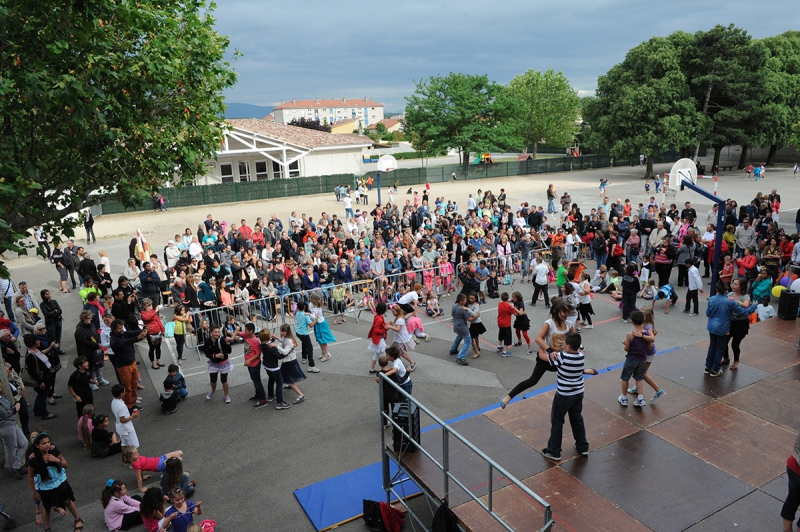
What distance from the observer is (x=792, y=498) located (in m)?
5.52

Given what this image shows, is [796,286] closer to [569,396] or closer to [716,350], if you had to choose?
[716,350]

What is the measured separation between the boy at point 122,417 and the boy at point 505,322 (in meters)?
7.44

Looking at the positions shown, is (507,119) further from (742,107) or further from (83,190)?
(83,190)

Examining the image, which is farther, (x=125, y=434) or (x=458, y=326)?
(x=458, y=326)

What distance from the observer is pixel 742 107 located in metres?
42.2

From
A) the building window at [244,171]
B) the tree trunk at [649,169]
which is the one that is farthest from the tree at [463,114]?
the building window at [244,171]

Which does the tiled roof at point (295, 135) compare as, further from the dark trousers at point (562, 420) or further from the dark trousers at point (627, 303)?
the dark trousers at point (562, 420)

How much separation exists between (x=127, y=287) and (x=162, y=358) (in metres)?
1.92

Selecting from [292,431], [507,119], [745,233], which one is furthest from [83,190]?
[507,119]

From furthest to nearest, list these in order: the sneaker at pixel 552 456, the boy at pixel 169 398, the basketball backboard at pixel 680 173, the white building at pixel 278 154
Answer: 1. the white building at pixel 278 154
2. the basketball backboard at pixel 680 173
3. the boy at pixel 169 398
4. the sneaker at pixel 552 456

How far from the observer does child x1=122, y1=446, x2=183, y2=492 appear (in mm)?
8031

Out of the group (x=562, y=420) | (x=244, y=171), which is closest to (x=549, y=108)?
(x=244, y=171)

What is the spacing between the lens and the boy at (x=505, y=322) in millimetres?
12047

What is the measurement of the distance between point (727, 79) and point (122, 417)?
47268 millimetres
